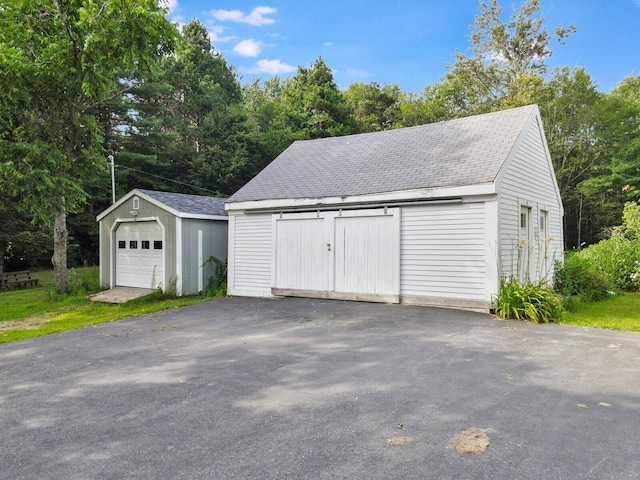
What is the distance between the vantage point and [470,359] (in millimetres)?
4762

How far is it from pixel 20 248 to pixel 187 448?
21.3m

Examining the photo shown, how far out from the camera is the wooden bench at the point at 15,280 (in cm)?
1464

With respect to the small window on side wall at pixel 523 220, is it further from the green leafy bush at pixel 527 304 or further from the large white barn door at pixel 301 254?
the large white barn door at pixel 301 254

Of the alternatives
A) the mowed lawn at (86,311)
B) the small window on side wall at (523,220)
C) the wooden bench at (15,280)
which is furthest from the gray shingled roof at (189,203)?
the small window on side wall at (523,220)

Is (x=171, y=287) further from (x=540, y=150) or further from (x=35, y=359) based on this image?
(x=540, y=150)

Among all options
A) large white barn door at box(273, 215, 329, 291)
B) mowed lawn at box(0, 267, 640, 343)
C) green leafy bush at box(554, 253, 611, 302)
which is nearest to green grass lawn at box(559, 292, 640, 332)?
mowed lawn at box(0, 267, 640, 343)

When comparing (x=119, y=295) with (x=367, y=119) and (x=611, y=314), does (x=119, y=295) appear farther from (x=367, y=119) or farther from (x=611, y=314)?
(x=367, y=119)

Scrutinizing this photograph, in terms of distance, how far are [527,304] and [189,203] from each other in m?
9.04

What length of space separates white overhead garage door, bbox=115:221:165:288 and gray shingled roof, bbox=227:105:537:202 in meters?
2.83

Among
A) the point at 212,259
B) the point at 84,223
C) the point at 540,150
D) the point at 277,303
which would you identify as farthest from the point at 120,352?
the point at 84,223

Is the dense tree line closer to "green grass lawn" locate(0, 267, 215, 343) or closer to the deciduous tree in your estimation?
"green grass lawn" locate(0, 267, 215, 343)

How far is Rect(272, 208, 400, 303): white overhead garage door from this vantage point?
8656 millimetres

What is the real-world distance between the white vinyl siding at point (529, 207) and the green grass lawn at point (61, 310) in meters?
7.22

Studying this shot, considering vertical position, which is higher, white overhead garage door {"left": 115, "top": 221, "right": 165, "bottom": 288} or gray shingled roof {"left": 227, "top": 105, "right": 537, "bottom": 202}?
gray shingled roof {"left": 227, "top": 105, "right": 537, "bottom": 202}
